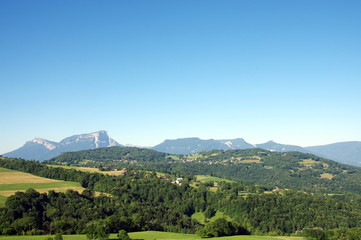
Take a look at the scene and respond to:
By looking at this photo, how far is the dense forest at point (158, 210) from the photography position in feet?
304

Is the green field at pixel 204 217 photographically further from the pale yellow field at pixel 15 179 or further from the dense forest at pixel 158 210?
the pale yellow field at pixel 15 179

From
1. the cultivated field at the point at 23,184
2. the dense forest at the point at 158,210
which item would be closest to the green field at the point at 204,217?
the dense forest at the point at 158,210

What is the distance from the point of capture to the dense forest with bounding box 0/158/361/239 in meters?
92.8

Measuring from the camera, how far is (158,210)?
5576 inches

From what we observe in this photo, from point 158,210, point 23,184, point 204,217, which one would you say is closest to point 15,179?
point 23,184

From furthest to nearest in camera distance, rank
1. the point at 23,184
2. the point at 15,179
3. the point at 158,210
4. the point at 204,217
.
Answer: the point at 204,217, the point at 15,179, the point at 158,210, the point at 23,184

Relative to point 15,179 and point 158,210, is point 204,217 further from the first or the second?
point 15,179

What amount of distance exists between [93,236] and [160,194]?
338 feet

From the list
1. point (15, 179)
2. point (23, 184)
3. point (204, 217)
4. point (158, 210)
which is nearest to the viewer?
point (23, 184)

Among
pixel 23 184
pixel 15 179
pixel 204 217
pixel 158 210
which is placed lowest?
pixel 204 217

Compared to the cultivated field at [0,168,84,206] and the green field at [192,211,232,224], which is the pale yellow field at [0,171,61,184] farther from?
the green field at [192,211,232,224]

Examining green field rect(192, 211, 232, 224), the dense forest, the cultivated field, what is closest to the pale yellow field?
the cultivated field

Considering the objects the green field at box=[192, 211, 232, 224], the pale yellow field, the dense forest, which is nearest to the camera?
the dense forest

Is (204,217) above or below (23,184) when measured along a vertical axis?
below
